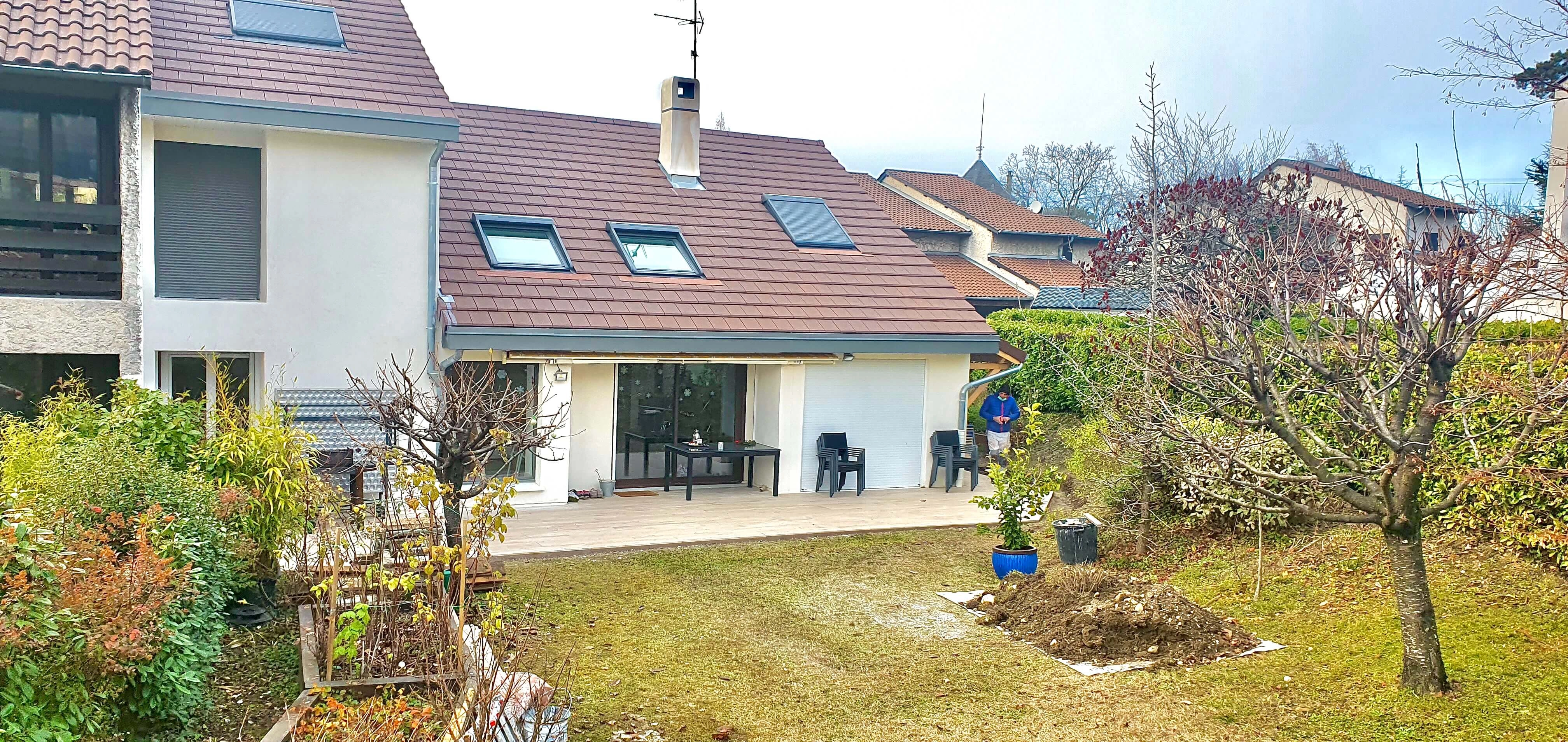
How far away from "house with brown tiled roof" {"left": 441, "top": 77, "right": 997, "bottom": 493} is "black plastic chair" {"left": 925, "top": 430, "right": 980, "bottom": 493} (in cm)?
19

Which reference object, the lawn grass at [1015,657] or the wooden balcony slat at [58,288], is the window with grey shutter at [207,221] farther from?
the lawn grass at [1015,657]

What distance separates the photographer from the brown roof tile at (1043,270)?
3403cm

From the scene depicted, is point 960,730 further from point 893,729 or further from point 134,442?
point 134,442

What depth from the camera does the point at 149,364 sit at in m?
12.6

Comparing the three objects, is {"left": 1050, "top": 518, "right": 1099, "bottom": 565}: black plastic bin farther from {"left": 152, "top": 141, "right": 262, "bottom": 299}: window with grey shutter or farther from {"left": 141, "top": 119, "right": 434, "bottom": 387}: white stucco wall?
{"left": 152, "top": 141, "right": 262, "bottom": 299}: window with grey shutter

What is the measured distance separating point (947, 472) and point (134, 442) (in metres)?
11.1

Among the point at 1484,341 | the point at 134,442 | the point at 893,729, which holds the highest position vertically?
the point at 1484,341

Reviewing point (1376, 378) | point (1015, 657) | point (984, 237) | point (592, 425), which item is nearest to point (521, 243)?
point (592, 425)

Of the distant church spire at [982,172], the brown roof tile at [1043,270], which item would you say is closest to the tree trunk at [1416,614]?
the brown roof tile at [1043,270]

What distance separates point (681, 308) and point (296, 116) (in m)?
5.35

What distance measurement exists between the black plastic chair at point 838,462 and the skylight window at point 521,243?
446 centimetres

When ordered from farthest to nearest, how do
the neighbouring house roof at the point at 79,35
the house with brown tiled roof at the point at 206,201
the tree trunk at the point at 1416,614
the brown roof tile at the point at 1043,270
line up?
the brown roof tile at the point at 1043,270
the house with brown tiled roof at the point at 206,201
the neighbouring house roof at the point at 79,35
the tree trunk at the point at 1416,614

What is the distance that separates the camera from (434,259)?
45.0 feet

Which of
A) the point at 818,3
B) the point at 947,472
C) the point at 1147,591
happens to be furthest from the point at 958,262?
the point at 1147,591
